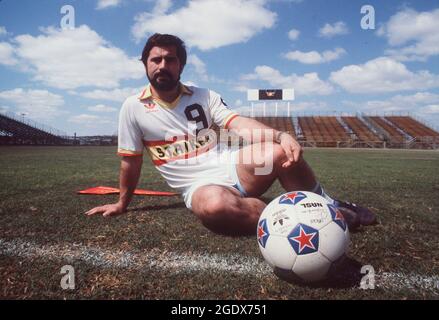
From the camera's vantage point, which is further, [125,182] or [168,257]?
[125,182]

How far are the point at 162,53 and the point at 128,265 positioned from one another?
2.10m

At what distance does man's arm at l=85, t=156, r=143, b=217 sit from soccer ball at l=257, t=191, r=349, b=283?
1818mm

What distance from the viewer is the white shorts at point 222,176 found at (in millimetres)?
3160

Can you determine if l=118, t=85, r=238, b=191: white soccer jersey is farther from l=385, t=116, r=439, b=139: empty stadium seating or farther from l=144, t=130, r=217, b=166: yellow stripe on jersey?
l=385, t=116, r=439, b=139: empty stadium seating

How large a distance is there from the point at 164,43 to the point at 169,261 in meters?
2.20

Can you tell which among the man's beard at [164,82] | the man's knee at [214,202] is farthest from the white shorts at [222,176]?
the man's beard at [164,82]

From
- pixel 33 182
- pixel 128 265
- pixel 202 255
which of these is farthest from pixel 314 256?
pixel 33 182

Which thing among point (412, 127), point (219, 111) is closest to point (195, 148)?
point (219, 111)

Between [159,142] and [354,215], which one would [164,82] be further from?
[354,215]

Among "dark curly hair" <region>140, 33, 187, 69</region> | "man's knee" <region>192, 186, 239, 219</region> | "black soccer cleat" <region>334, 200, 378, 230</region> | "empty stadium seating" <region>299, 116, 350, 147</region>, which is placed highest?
"empty stadium seating" <region>299, 116, 350, 147</region>

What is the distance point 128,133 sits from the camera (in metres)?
3.44

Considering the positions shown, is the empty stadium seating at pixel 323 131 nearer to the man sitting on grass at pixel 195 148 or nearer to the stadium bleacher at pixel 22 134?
the stadium bleacher at pixel 22 134

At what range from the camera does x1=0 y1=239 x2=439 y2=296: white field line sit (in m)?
2.10

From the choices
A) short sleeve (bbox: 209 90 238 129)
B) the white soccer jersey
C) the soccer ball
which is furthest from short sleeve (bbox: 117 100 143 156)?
the soccer ball
